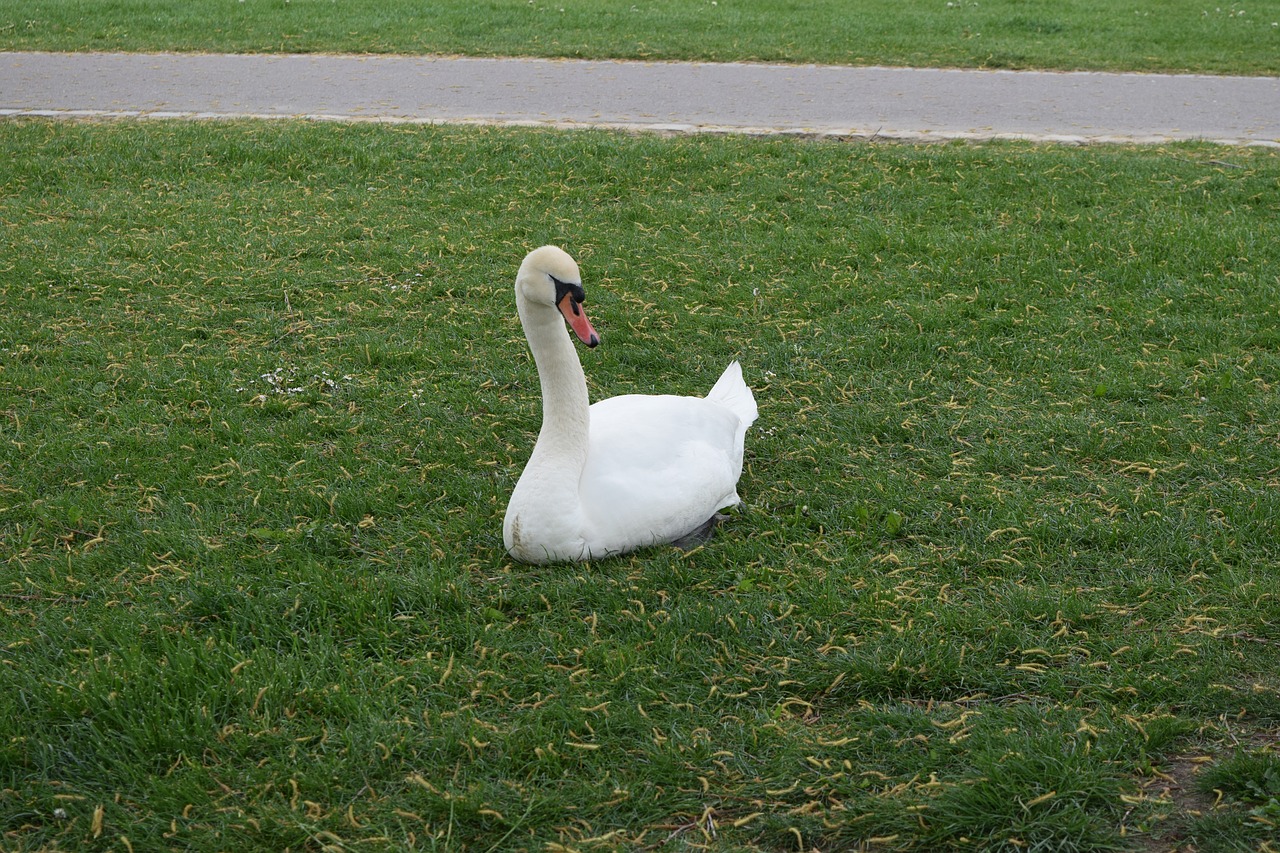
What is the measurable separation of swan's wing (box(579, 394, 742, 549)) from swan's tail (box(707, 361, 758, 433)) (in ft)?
0.72

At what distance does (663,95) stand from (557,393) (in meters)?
7.15

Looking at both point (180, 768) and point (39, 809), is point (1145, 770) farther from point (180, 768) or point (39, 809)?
point (39, 809)

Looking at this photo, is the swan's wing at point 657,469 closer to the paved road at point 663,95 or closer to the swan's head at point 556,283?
the swan's head at point 556,283

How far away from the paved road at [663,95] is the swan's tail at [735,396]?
4.92m

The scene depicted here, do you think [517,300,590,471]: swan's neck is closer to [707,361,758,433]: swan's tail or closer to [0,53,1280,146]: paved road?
[707,361,758,433]: swan's tail

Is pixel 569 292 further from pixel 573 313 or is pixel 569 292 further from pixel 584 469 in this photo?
pixel 584 469

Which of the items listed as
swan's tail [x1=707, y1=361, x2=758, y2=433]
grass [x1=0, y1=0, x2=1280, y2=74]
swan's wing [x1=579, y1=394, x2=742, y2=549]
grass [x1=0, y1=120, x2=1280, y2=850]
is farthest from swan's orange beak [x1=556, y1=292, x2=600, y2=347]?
grass [x1=0, y1=0, x2=1280, y2=74]

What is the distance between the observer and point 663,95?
414 inches

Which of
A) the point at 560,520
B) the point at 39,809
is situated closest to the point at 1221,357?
the point at 560,520

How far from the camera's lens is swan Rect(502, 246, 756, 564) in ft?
12.5

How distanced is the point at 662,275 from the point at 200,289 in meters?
2.52

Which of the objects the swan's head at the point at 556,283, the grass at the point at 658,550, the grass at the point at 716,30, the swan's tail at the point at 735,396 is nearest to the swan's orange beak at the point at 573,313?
the swan's head at the point at 556,283

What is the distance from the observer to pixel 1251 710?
10.4 feet

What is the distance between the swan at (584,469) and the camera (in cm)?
380
